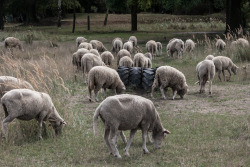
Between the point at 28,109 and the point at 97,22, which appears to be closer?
the point at 28,109

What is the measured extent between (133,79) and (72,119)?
459cm

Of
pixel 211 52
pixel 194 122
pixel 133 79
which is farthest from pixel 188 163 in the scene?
pixel 211 52

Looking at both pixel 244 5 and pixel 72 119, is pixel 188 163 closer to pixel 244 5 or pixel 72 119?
pixel 72 119

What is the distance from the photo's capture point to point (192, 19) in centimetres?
5091

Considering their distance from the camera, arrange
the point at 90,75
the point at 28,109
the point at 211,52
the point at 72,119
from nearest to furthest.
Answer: the point at 28,109
the point at 72,119
the point at 90,75
the point at 211,52

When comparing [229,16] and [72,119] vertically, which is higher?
[229,16]

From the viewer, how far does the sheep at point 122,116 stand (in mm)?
6695

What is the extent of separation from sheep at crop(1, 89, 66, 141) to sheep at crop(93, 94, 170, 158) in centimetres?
146

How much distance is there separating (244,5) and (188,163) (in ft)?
106

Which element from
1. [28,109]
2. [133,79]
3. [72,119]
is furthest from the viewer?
[133,79]

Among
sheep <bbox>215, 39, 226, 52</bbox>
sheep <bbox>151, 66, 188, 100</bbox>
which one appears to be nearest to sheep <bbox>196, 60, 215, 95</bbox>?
sheep <bbox>151, 66, 188, 100</bbox>

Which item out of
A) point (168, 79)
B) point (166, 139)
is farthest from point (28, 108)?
point (168, 79)

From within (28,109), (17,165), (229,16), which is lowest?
(17,165)

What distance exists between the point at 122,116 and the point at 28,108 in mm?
1874
